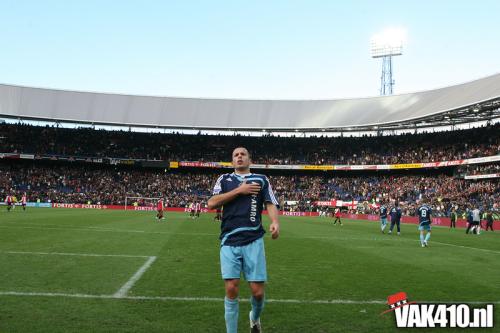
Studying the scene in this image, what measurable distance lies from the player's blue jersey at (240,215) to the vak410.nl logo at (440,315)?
261 centimetres

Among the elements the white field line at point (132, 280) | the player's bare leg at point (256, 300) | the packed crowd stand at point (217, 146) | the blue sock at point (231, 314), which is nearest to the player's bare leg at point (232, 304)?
the blue sock at point (231, 314)

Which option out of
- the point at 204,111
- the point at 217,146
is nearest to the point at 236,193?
the point at 204,111

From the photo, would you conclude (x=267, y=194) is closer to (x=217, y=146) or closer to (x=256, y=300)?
(x=256, y=300)

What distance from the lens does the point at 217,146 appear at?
7581 cm

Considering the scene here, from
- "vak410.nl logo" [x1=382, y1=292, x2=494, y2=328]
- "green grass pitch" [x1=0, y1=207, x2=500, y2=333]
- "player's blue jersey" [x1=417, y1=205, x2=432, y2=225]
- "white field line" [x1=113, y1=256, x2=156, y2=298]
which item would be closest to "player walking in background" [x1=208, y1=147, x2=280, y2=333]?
"green grass pitch" [x1=0, y1=207, x2=500, y2=333]

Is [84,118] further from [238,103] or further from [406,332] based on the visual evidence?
[406,332]

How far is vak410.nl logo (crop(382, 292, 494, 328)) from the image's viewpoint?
6.45 meters

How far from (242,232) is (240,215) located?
7.9 inches

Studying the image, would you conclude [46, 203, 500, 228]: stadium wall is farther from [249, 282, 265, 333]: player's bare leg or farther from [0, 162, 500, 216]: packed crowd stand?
[249, 282, 265, 333]: player's bare leg

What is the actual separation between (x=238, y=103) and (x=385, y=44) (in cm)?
2556

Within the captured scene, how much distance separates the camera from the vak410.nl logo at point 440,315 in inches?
254

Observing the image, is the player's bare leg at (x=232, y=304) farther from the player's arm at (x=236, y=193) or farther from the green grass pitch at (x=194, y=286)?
the player's arm at (x=236, y=193)

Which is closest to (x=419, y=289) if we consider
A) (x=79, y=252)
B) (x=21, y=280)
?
(x=21, y=280)

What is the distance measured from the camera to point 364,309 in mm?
7246
